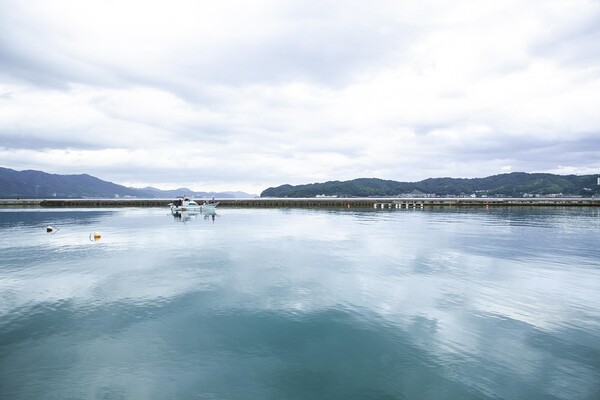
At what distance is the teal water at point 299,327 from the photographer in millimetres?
10406

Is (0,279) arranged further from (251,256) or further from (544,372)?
(544,372)

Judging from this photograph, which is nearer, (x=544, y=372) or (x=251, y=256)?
(x=544, y=372)

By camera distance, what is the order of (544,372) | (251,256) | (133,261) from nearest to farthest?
(544,372) → (133,261) → (251,256)

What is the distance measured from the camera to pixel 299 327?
48.0 feet

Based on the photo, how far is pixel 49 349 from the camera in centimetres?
1257

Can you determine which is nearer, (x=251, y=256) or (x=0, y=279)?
(x=0, y=279)

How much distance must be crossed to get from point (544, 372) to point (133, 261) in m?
27.6

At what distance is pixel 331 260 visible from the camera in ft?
93.3

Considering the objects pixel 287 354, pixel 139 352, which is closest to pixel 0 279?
pixel 139 352

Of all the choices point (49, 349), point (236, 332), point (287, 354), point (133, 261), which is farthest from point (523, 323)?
point (133, 261)

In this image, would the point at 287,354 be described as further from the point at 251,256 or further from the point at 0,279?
the point at 0,279

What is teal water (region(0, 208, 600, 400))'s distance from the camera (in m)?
10.4

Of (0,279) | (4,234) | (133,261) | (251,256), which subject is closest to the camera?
(0,279)

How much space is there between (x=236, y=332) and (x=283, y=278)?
340 inches
